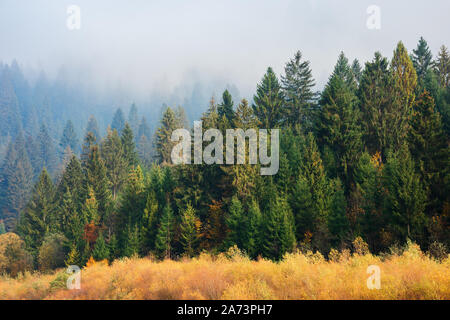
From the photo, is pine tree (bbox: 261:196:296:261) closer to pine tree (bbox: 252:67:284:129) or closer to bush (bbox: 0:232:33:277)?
pine tree (bbox: 252:67:284:129)

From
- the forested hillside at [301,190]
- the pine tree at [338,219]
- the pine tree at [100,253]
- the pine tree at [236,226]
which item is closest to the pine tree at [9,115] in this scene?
the forested hillside at [301,190]

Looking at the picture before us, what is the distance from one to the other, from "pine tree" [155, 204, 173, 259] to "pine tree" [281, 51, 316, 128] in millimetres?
22150

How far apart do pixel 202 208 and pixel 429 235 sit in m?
21.7

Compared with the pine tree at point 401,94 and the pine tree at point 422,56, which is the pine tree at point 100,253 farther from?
the pine tree at point 422,56

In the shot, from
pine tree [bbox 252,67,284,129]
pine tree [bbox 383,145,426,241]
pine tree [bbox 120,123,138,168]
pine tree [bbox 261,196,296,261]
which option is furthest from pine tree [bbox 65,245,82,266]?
pine tree [bbox 383,145,426,241]

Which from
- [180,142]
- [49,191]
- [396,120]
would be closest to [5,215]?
[49,191]

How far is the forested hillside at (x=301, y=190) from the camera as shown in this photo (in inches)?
967

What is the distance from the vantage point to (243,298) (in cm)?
880

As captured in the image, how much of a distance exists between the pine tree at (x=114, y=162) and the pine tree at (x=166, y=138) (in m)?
10.7

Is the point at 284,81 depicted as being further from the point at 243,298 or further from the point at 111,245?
the point at 243,298

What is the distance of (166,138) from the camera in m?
62.1

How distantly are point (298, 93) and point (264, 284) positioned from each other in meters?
41.3

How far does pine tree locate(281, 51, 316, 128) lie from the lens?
45.2 meters
